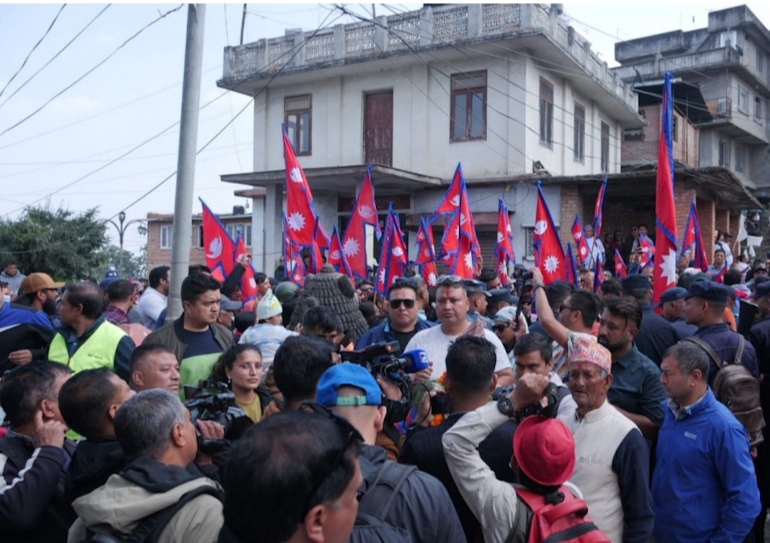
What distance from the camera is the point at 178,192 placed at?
6531 millimetres

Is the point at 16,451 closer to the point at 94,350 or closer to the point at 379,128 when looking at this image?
the point at 94,350

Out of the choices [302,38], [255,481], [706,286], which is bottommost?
[255,481]

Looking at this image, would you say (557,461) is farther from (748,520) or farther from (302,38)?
(302,38)

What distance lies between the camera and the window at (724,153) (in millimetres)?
33812

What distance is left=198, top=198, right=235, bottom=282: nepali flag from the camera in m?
10.9

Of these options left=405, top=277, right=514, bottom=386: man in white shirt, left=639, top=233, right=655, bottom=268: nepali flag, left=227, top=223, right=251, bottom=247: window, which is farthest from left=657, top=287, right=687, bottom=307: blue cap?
left=227, top=223, right=251, bottom=247: window

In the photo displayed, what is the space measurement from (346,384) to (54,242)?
75.1 ft

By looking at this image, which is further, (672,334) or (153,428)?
(672,334)

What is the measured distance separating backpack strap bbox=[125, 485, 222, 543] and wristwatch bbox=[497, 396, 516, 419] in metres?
1.10

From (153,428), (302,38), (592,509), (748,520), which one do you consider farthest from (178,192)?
(302,38)

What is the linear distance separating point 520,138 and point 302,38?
7.46 m

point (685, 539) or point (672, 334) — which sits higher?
point (672, 334)

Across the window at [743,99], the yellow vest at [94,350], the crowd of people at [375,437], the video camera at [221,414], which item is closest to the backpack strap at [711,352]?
the crowd of people at [375,437]

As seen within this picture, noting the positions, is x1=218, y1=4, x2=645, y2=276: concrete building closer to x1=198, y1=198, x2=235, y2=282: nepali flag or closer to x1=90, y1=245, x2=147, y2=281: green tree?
x1=198, y1=198, x2=235, y2=282: nepali flag
